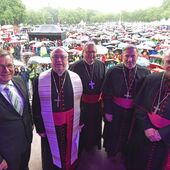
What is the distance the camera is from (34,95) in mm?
3348

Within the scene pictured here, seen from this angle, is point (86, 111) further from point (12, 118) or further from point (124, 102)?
point (12, 118)

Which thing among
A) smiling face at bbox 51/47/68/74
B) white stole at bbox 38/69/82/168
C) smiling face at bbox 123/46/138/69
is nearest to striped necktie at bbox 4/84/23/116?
white stole at bbox 38/69/82/168

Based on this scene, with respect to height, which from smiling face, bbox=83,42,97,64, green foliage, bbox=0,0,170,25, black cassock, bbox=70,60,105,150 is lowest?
green foliage, bbox=0,0,170,25

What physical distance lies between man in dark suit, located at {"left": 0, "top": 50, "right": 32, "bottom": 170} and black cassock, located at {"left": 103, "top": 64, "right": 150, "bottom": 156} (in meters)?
1.38

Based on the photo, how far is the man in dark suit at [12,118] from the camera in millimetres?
2680

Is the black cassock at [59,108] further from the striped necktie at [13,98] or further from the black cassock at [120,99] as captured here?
the black cassock at [120,99]

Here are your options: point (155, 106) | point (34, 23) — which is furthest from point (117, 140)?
point (34, 23)

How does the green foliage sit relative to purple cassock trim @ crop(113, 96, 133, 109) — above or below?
below

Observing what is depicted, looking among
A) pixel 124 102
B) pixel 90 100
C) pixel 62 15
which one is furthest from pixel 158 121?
pixel 62 15

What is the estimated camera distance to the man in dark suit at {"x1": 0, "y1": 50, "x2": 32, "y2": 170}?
2680mm

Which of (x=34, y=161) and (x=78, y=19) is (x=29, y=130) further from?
(x=78, y=19)

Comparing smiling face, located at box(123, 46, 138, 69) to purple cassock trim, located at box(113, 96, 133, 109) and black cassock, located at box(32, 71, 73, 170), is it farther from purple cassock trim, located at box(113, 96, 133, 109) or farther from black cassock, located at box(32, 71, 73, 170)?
black cassock, located at box(32, 71, 73, 170)

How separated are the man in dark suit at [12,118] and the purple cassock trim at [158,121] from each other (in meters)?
1.48

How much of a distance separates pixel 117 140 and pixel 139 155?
0.64m
